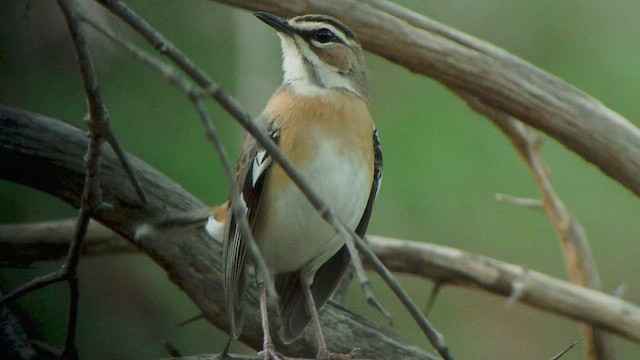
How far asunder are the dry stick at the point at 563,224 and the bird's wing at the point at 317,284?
13.6 inches

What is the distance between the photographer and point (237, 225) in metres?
1.74

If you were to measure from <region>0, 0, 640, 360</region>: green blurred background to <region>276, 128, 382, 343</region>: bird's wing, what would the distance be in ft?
1.00

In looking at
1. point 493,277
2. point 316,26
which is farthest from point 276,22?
point 493,277

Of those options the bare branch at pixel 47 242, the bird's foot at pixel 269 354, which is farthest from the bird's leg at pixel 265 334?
the bare branch at pixel 47 242

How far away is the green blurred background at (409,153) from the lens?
212 cm

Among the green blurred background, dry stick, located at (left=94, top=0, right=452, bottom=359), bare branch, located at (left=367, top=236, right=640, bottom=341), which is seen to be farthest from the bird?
dry stick, located at (left=94, top=0, right=452, bottom=359)

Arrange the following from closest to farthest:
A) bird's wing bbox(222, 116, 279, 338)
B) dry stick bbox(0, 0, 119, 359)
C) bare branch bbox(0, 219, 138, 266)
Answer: dry stick bbox(0, 0, 119, 359) < bird's wing bbox(222, 116, 279, 338) < bare branch bbox(0, 219, 138, 266)

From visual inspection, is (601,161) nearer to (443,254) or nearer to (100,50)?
(443,254)

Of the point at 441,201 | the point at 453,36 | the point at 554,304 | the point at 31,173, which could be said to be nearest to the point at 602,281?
the point at 441,201

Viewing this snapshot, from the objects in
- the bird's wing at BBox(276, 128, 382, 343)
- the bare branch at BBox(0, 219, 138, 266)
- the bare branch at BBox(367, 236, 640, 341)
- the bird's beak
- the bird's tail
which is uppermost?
the bird's beak

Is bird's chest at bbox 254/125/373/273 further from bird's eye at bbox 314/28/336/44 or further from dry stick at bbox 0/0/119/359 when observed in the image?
dry stick at bbox 0/0/119/359

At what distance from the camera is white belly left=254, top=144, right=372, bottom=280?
1.78m

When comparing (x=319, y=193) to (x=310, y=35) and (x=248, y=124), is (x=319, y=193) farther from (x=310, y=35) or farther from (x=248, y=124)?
(x=248, y=124)

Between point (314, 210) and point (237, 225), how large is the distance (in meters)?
0.16
